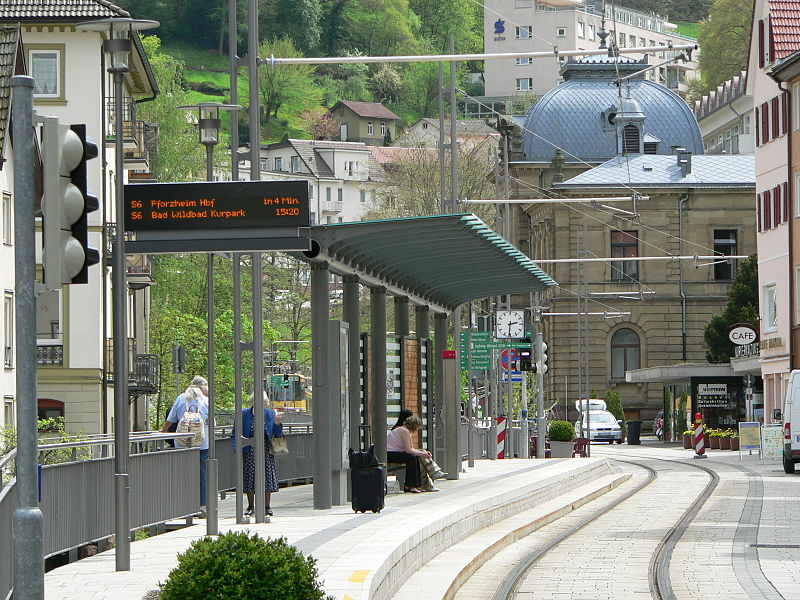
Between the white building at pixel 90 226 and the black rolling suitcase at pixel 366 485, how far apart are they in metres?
27.1

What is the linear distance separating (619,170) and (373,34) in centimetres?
9428

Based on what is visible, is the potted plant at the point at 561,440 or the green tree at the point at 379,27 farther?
the green tree at the point at 379,27

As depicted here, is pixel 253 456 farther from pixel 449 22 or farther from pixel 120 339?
pixel 449 22

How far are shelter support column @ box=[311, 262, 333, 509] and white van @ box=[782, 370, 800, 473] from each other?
60.7ft

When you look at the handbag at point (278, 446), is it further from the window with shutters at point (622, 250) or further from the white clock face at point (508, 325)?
the window with shutters at point (622, 250)

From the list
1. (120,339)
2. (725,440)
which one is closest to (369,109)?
(725,440)

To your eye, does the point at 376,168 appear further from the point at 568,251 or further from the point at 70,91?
the point at 70,91

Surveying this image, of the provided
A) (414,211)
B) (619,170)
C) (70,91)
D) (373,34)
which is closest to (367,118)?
(373,34)

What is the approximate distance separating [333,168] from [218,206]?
142008 mm

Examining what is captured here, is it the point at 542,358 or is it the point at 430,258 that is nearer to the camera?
the point at 430,258

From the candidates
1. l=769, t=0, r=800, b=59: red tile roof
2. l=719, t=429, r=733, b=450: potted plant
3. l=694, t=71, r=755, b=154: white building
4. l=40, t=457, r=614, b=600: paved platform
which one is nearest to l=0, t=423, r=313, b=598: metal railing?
l=40, t=457, r=614, b=600: paved platform

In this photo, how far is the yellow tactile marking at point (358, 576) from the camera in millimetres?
13539

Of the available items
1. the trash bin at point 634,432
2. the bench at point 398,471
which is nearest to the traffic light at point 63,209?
the bench at point 398,471

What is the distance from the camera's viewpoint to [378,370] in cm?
2528
